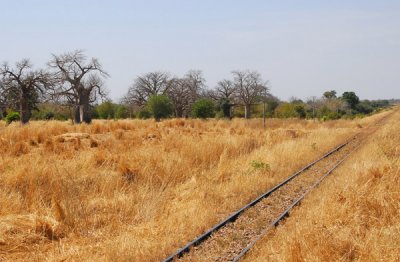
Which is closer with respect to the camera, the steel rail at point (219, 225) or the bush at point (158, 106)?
the steel rail at point (219, 225)

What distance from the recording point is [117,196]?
982cm

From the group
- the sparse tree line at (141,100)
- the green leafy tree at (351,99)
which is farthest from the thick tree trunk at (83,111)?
the green leafy tree at (351,99)

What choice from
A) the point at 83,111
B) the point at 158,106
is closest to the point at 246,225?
the point at 83,111

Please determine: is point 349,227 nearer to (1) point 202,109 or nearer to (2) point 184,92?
(1) point 202,109

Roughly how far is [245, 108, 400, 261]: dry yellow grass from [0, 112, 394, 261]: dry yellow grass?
170cm

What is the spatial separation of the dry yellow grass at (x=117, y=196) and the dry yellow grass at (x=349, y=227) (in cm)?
170

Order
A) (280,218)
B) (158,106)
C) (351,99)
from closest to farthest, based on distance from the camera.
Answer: (280,218) < (158,106) < (351,99)

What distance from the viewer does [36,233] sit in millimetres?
7203

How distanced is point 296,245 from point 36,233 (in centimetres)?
455

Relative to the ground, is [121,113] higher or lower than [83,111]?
lower

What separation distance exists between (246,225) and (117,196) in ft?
10.8

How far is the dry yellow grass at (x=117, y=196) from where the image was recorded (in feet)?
22.6

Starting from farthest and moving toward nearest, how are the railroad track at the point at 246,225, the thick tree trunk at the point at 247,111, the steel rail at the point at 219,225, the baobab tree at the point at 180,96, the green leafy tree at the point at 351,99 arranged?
the green leafy tree at the point at 351,99 → the thick tree trunk at the point at 247,111 → the baobab tree at the point at 180,96 → the railroad track at the point at 246,225 → the steel rail at the point at 219,225

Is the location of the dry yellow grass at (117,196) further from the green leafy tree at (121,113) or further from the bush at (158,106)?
the green leafy tree at (121,113)
